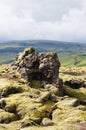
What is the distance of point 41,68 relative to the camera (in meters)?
158

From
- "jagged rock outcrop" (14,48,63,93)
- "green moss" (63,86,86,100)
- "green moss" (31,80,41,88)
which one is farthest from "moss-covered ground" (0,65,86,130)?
"green moss" (63,86,86,100)

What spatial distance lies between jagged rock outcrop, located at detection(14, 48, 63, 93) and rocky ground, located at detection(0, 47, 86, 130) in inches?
155

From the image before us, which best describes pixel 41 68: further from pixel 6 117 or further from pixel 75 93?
pixel 6 117

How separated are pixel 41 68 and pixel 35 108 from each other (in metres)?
52.5

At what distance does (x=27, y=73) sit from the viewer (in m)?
154

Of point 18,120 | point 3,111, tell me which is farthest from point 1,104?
point 18,120

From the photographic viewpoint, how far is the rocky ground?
83669mm

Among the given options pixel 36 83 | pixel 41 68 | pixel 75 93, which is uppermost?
pixel 41 68

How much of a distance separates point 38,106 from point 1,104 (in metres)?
15.2

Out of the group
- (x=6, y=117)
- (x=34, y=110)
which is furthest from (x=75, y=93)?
(x=6, y=117)

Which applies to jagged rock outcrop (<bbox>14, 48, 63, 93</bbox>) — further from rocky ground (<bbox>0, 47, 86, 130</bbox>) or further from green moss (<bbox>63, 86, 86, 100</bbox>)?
green moss (<bbox>63, 86, 86, 100</bbox>)

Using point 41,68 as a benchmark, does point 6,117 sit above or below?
below

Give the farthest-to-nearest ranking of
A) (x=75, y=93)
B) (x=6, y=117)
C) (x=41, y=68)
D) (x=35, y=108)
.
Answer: (x=75, y=93) → (x=41, y=68) → (x=35, y=108) → (x=6, y=117)

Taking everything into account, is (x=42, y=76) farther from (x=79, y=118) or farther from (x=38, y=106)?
(x=79, y=118)
